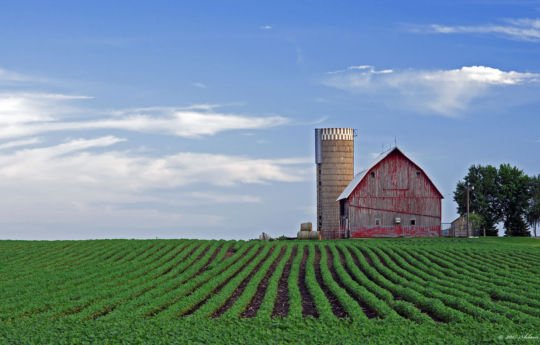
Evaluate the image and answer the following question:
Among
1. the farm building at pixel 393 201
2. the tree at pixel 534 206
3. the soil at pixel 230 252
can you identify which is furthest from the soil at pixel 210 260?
the tree at pixel 534 206

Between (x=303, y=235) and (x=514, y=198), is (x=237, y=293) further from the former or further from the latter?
(x=514, y=198)

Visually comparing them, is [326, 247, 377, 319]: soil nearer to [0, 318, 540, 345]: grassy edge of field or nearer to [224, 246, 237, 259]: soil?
[0, 318, 540, 345]: grassy edge of field

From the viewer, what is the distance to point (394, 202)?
59.7 m

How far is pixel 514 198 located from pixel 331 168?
2417cm

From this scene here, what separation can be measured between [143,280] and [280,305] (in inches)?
371

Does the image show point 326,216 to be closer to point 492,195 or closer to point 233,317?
point 492,195

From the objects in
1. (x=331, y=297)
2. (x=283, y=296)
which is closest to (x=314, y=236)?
(x=283, y=296)

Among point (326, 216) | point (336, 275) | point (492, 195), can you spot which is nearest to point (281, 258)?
point (336, 275)

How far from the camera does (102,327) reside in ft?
57.1

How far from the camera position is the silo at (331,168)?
2685 inches

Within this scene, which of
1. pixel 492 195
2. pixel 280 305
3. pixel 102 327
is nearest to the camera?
pixel 102 327

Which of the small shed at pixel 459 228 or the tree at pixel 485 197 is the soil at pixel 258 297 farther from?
the tree at pixel 485 197

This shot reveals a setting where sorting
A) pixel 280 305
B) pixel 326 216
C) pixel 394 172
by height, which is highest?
pixel 394 172

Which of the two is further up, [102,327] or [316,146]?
[316,146]
